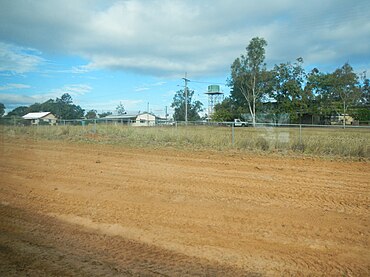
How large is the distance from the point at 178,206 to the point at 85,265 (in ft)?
8.20

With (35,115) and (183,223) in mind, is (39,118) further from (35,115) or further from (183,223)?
(183,223)

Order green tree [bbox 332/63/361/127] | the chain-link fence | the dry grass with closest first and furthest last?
the dry grass, the chain-link fence, green tree [bbox 332/63/361/127]

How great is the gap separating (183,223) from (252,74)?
49553 mm

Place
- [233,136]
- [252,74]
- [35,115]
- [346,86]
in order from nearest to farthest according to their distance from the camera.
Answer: [233,136], [35,115], [252,74], [346,86]

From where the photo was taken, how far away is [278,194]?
258 inches

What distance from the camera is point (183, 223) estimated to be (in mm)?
4809

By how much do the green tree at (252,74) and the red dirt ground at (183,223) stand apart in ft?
145

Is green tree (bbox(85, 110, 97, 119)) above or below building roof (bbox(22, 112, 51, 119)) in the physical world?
above

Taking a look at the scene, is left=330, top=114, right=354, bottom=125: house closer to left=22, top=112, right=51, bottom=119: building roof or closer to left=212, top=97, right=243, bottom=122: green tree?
Result: left=212, top=97, right=243, bottom=122: green tree

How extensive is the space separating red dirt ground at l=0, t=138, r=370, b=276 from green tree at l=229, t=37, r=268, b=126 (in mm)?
44225

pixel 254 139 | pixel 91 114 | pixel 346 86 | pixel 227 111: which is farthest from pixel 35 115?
pixel 346 86

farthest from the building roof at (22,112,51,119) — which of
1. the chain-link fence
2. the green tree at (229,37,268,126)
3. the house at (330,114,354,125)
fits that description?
the house at (330,114,354,125)

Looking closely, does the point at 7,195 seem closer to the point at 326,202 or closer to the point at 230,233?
the point at 230,233

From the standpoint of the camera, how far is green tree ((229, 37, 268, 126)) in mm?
50000
